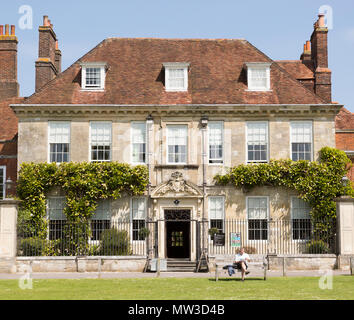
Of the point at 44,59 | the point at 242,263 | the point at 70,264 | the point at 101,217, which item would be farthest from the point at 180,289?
the point at 44,59

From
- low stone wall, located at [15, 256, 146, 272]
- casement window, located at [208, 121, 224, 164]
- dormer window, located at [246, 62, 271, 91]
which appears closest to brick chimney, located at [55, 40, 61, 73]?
casement window, located at [208, 121, 224, 164]

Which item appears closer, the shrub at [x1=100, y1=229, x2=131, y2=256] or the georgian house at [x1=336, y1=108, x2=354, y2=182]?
the shrub at [x1=100, y1=229, x2=131, y2=256]

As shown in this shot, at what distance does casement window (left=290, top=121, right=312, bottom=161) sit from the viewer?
89.6 feet

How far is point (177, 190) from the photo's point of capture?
26531 millimetres

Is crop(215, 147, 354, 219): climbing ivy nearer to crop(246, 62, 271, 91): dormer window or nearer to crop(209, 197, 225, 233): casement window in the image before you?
crop(209, 197, 225, 233): casement window

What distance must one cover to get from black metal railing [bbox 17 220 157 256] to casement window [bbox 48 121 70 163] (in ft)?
10.0

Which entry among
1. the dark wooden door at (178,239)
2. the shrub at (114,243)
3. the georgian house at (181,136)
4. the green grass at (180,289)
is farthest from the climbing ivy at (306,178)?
the green grass at (180,289)

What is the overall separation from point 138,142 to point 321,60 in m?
11.4

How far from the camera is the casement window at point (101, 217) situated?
26.7 metres

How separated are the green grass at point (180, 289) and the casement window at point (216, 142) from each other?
852 cm

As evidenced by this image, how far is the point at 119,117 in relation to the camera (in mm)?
27312

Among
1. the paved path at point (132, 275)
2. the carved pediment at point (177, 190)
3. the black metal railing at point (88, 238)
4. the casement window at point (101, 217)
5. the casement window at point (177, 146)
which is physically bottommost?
the paved path at point (132, 275)

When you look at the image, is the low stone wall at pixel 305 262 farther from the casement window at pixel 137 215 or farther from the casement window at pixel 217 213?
the casement window at pixel 137 215
